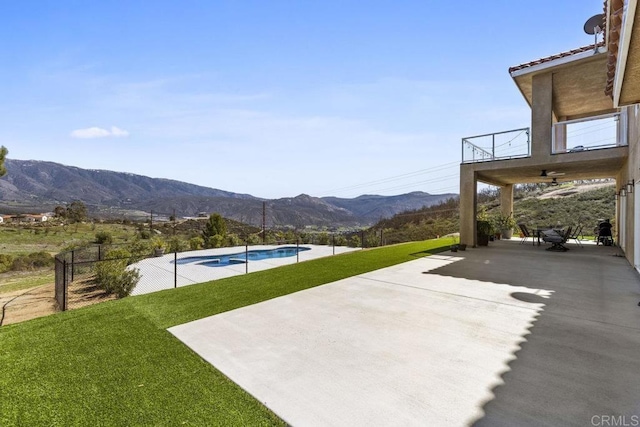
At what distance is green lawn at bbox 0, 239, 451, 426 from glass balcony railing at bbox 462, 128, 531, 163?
10869 millimetres

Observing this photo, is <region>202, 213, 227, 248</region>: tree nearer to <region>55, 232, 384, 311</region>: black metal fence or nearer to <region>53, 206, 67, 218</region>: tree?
<region>55, 232, 384, 311</region>: black metal fence

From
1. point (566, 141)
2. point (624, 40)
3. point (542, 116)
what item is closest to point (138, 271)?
point (624, 40)

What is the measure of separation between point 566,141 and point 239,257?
47.0 feet

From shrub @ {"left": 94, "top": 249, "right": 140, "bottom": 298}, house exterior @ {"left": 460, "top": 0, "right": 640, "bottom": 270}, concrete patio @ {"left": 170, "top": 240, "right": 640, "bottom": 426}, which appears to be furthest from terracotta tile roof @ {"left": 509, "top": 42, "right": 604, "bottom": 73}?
shrub @ {"left": 94, "top": 249, "right": 140, "bottom": 298}

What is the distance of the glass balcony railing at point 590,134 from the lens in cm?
995

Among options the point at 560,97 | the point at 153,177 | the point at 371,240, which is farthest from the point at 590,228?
the point at 153,177

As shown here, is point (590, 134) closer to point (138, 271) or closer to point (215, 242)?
point (138, 271)

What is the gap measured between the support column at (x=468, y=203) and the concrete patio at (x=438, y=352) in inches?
237

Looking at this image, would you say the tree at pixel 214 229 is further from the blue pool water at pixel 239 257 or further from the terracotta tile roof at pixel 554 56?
the terracotta tile roof at pixel 554 56

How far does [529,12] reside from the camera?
11227 millimetres

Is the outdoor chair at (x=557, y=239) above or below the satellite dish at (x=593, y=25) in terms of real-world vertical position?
below

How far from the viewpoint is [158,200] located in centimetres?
8212

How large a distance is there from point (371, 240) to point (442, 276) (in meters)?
11.6

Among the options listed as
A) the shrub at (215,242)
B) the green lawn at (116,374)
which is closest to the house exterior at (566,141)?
the green lawn at (116,374)
